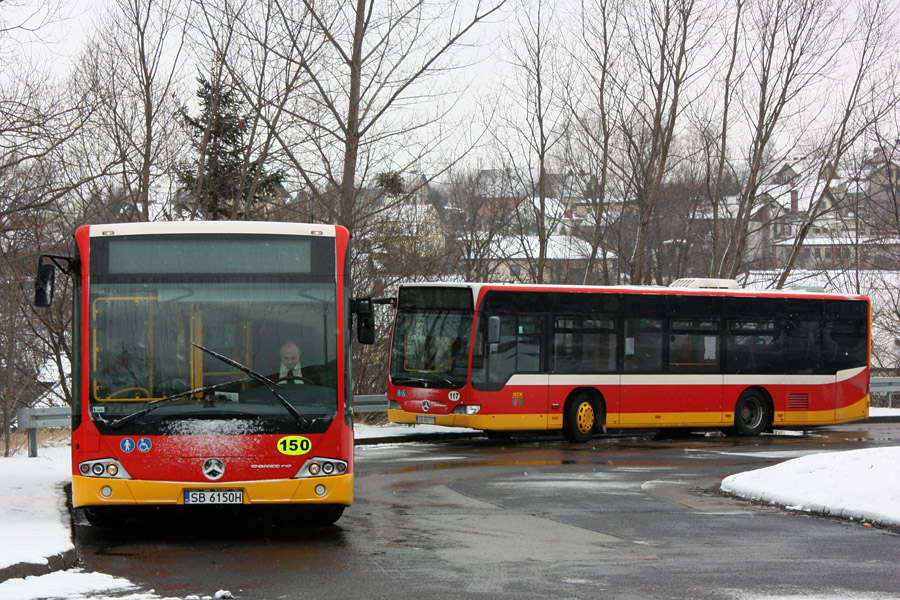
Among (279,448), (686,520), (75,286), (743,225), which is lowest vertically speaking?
(686,520)

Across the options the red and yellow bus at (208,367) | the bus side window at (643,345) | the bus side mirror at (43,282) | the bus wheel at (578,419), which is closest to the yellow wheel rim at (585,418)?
the bus wheel at (578,419)

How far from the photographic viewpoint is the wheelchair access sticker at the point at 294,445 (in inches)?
363

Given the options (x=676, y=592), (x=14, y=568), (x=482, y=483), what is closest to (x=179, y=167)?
(x=482, y=483)

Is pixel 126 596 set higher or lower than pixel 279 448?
lower

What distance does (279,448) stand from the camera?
363 inches

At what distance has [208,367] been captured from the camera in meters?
9.22

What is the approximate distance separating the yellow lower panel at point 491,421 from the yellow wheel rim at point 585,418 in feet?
1.45

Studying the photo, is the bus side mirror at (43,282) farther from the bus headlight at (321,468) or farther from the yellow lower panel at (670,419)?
the yellow lower panel at (670,419)

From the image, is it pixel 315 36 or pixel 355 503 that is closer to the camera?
pixel 355 503

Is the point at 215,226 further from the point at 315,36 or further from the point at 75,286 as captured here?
the point at 315,36

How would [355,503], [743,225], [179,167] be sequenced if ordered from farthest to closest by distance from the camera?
[743,225], [179,167], [355,503]

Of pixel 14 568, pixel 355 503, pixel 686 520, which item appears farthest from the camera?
pixel 355 503

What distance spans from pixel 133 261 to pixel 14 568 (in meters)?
3.08

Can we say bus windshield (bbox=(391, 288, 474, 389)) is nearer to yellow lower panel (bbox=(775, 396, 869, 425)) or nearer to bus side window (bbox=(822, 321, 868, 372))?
yellow lower panel (bbox=(775, 396, 869, 425))
